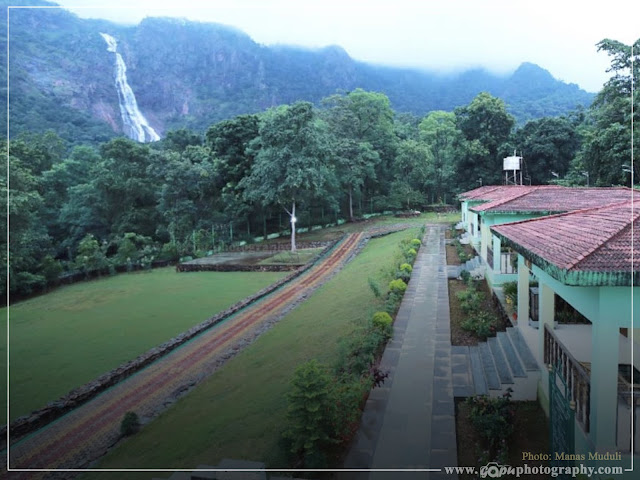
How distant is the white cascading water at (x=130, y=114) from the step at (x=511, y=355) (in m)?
45.5

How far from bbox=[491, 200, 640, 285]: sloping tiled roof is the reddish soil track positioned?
629 centimetres

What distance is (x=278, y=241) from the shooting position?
28375 mm

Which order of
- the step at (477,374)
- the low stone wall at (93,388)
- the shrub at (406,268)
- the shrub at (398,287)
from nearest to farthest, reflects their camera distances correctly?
the step at (477,374) < the low stone wall at (93,388) < the shrub at (398,287) < the shrub at (406,268)

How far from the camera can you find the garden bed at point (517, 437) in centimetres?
499

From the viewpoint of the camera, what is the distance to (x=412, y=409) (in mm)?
6145

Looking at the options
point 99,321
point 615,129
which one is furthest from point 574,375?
point 615,129

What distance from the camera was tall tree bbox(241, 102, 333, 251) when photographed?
23.7m

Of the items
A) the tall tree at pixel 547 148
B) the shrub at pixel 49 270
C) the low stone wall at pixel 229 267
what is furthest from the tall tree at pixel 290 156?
the tall tree at pixel 547 148

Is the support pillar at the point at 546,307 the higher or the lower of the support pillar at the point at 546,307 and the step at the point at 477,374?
the higher

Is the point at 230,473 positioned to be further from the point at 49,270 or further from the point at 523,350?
the point at 49,270

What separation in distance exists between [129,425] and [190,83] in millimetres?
46291

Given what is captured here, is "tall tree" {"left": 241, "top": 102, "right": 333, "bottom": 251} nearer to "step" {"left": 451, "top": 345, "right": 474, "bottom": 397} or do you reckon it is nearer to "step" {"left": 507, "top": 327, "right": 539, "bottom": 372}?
"step" {"left": 451, "top": 345, "right": 474, "bottom": 397}

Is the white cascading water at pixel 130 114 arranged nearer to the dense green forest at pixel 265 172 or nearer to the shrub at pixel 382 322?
the dense green forest at pixel 265 172

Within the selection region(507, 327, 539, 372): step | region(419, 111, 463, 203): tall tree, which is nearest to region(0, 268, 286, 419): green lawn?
region(507, 327, 539, 372): step
